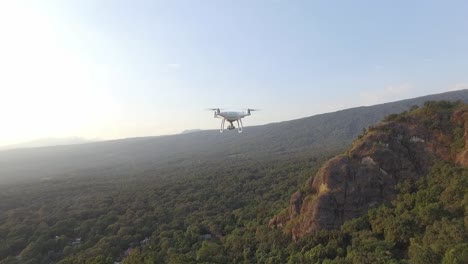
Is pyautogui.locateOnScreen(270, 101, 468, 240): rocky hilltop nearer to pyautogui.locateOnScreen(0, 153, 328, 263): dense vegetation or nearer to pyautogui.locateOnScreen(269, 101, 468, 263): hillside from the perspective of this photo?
Answer: pyautogui.locateOnScreen(269, 101, 468, 263): hillside

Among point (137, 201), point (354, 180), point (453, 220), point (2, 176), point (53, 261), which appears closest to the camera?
point (453, 220)

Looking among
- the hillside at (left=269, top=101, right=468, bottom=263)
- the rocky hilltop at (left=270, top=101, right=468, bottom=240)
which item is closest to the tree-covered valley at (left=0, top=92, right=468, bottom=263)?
the hillside at (left=269, top=101, right=468, bottom=263)

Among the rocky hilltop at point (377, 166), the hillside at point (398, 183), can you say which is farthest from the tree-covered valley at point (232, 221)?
the rocky hilltop at point (377, 166)

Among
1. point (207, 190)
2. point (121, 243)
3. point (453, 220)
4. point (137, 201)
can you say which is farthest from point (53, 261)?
point (453, 220)

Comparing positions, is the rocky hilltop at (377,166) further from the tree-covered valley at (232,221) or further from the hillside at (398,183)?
the tree-covered valley at (232,221)

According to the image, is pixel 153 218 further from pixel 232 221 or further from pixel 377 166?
pixel 377 166

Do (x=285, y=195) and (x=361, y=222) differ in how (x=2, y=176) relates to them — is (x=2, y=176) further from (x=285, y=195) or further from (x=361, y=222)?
(x=361, y=222)

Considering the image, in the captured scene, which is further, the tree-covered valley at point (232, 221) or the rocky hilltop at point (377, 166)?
the rocky hilltop at point (377, 166)

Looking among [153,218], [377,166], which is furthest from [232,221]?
[377,166]
